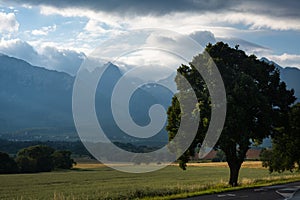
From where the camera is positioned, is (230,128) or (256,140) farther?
(256,140)

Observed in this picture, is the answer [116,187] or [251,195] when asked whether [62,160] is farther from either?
[251,195]

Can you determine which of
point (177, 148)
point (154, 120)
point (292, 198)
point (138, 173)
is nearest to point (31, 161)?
point (138, 173)

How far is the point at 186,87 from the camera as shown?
114 ft

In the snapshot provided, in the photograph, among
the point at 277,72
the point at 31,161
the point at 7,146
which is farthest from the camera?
the point at 7,146

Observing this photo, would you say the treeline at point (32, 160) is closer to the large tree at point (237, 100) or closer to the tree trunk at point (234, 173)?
the large tree at point (237, 100)

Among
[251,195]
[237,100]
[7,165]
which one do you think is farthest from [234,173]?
[7,165]

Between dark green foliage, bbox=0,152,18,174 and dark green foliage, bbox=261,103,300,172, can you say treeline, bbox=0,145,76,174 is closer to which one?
dark green foliage, bbox=0,152,18,174

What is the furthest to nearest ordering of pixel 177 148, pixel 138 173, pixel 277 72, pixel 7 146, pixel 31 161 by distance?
pixel 7 146 < pixel 31 161 < pixel 138 173 < pixel 277 72 < pixel 177 148

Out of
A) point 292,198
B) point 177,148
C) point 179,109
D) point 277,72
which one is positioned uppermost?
point 277,72

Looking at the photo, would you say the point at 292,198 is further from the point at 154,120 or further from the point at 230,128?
the point at 154,120

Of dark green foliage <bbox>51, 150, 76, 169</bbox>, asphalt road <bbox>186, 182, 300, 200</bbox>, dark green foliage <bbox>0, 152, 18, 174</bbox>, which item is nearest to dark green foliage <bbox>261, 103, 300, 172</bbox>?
asphalt road <bbox>186, 182, 300, 200</bbox>

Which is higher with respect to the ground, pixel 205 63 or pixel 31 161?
pixel 205 63

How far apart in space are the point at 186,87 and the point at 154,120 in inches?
471

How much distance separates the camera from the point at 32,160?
89.8 metres
